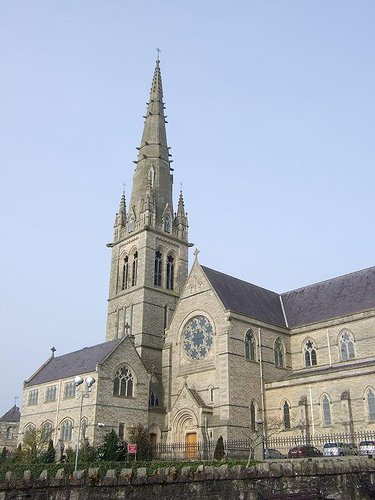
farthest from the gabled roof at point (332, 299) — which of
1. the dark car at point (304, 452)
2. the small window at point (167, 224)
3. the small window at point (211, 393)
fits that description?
the small window at point (167, 224)

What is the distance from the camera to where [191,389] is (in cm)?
4281

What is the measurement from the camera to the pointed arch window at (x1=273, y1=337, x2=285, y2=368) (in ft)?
148

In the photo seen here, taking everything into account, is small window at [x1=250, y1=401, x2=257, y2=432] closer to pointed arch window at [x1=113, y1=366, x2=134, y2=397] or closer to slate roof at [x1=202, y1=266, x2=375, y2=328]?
slate roof at [x1=202, y1=266, x2=375, y2=328]

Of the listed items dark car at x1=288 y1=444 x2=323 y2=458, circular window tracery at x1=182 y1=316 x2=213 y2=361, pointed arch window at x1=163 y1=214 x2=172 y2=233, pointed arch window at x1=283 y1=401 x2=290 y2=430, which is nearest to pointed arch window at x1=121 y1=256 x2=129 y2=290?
pointed arch window at x1=163 y1=214 x2=172 y2=233

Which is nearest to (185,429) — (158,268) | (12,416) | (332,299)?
(332,299)

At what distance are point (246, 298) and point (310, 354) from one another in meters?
7.31

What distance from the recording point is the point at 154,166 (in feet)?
199

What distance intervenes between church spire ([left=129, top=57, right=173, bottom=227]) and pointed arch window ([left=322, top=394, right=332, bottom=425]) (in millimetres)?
26938

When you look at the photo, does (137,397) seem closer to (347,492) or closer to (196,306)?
(196,306)

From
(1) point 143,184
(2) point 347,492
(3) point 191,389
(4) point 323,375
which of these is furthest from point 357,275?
(2) point 347,492

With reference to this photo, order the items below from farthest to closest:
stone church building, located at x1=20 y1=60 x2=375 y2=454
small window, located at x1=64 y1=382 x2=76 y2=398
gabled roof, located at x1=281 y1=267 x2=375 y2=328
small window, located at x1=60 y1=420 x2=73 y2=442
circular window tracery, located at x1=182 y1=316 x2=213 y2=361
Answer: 1. small window, located at x1=64 y1=382 x2=76 y2=398
2. gabled roof, located at x1=281 y1=267 x2=375 y2=328
3. circular window tracery, located at x1=182 y1=316 x2=213 y2=361
4. small window, located at x1=60 y1=420 x2=73 y2=442
5. stone church building, located at x1=20 y1=60 x2=375 y2=454

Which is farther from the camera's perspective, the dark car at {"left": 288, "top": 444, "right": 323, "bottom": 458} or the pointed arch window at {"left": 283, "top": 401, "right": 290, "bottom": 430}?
the pointed arch window at {"left": 283, "top": 401, "right": 290, "bottom": 430}

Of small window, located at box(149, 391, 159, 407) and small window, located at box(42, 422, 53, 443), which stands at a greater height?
small window, located at box(149, 391, 159, 407)

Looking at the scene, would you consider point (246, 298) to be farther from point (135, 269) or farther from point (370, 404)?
point (370, 404)
